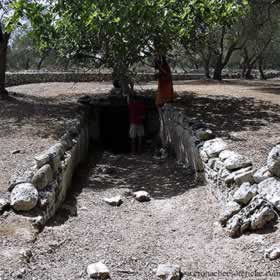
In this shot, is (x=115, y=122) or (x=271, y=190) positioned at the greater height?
(x=271, y=190)

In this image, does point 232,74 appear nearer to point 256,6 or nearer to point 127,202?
point 256,6

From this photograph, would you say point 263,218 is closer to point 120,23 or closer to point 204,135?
point 204,135

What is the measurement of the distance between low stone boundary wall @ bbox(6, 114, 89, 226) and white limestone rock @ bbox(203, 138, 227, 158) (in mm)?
2308

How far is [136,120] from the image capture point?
11742 mm

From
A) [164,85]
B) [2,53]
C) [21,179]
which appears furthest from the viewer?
[2,53]

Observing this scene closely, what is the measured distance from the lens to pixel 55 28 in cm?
950

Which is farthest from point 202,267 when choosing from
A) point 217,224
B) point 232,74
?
point 232,74

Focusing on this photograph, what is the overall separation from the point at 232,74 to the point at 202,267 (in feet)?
83.6

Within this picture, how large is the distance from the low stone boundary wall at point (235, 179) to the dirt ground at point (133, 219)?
177 millimetres

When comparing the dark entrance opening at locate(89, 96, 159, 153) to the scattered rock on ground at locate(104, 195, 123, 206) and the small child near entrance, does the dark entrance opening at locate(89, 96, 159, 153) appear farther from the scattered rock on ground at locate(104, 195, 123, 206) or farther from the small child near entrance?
the scattered rock on ground at locate(104, 195, 123, 206)

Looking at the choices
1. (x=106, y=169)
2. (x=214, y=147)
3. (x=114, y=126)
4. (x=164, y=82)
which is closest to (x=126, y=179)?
(x=106, y=169)

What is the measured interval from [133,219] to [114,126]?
9.61 meters

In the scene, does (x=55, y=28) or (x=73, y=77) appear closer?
(x=55, y=28)

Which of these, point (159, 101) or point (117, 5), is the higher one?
point (117, 5)
